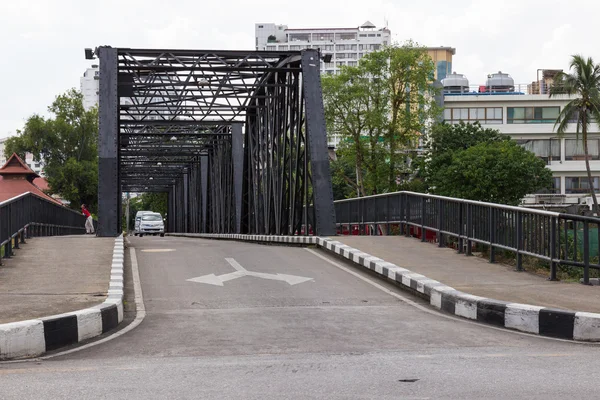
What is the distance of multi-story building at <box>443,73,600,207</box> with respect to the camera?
7144 cm

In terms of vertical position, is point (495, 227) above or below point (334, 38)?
below

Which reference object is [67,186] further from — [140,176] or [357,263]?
[357,263]

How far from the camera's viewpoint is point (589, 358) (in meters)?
6.71

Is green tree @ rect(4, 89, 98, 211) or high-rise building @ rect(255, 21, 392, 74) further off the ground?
high-rise building @ rect(255, 21, 392, 74)

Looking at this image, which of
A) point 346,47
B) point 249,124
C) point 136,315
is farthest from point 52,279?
point 346,47

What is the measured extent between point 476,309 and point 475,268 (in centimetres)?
385

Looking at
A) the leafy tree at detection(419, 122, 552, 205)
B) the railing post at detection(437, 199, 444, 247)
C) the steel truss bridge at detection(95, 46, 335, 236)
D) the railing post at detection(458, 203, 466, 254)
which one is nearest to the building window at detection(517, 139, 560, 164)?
the leafy tree at detection(419, 122, 552, 205)

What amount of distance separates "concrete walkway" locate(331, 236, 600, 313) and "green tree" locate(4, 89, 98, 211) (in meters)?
60.5

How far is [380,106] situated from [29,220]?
3638 cm

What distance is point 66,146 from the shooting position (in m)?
75.7

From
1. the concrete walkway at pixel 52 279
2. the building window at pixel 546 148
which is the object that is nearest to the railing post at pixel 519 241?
the concrete walkway at pixel 52 279

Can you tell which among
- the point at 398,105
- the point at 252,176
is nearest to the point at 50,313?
the point at 252,176

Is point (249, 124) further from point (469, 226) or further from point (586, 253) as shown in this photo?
point (586, 253)

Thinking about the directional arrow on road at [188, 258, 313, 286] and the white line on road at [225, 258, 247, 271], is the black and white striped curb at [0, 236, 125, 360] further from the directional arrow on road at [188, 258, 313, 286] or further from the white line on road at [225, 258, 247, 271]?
the white line on road at [225, 258, 247, 271]
